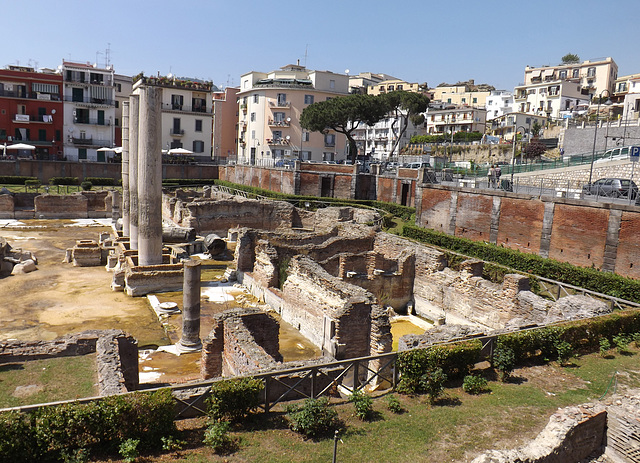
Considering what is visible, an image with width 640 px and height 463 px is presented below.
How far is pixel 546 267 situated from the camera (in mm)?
22031

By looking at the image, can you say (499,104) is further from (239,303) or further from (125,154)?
(239,303)

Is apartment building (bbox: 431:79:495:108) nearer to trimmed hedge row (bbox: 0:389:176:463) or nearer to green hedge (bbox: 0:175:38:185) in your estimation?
green hedge (bbox: 0:175:38:185)

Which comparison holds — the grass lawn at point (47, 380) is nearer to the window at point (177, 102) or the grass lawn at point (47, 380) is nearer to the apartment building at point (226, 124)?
the window at point (177, 102)

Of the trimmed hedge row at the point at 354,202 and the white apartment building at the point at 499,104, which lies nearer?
the trimmed hedge row at the point at 354,202

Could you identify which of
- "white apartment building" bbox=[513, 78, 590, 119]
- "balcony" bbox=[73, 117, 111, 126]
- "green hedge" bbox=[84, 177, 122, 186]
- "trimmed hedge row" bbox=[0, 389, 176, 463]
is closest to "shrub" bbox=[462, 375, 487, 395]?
"trimmed hedge row" bbox=[0, 389, 176, 463]

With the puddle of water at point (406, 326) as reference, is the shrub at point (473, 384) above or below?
above

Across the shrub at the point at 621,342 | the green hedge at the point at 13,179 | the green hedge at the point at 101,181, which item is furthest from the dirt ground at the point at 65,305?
the green hedge at the point at 101,181

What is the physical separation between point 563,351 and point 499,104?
284 feet

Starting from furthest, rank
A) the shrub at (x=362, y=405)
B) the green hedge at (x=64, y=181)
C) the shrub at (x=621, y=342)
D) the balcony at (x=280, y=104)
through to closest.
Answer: the balcony at (x=280, y=104)
the green hedge at (x=64, y=181)
the shrub at (x=621, y=342)
the shrub at (x=362, y=405)

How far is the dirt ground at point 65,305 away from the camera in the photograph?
17.1m

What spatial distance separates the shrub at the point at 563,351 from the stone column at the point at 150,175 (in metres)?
16.5

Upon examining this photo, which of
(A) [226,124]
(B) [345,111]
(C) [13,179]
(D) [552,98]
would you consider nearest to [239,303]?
(B) [345,111]

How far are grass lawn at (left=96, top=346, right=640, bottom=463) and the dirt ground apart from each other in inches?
352

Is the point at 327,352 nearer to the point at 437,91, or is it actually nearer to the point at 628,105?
the point at 628,105
